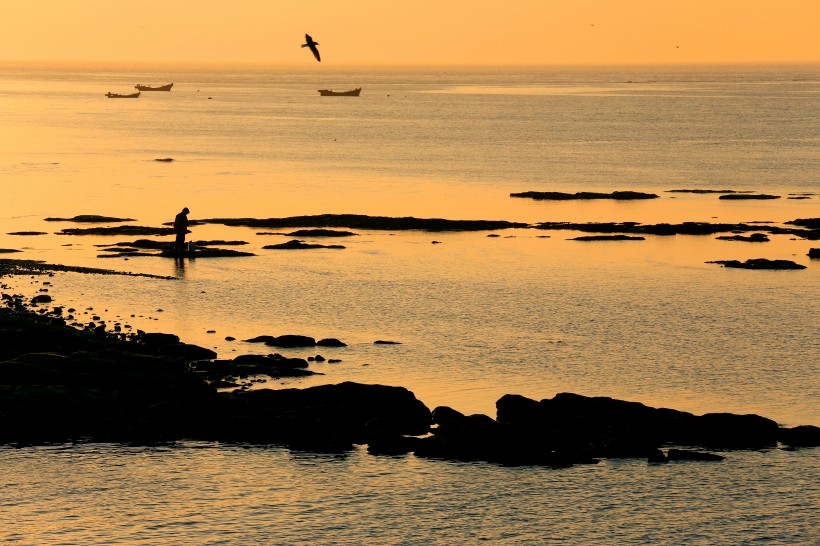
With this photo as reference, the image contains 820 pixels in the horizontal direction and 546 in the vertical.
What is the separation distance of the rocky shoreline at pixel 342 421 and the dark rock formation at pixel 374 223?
41.0 meters

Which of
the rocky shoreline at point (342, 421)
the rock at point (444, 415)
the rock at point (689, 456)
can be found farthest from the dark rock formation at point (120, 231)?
the rock at point (689, 456)

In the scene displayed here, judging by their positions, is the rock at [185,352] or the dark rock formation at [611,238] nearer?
the rock at [185,352]

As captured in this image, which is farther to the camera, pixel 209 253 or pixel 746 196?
pixel 746 196

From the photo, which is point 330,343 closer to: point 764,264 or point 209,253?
point 209,253

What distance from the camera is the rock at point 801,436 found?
33219 millimetres

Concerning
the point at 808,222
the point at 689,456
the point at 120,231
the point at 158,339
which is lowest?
the point at 689,456

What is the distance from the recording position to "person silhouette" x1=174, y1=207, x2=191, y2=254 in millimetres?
62856

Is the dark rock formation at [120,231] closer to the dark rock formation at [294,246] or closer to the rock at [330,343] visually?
the dark rock formation at [294,246]

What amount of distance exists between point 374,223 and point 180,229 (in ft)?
57.3

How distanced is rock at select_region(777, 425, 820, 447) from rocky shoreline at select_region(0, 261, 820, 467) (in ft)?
0.12

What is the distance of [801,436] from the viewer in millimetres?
33375

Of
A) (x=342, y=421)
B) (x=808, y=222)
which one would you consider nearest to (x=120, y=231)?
(x=808, y=222)

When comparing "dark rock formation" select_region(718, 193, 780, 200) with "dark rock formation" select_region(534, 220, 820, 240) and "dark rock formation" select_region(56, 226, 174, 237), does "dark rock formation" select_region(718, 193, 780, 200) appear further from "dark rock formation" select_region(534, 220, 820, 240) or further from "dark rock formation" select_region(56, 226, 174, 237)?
"dark rock formation" select_region(56, 226, 174, 237)

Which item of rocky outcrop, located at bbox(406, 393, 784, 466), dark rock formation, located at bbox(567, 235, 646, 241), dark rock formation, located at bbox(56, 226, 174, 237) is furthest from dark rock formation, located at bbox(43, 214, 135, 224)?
rocky outcrop, located at bbox(406, 393, 784, 466)
